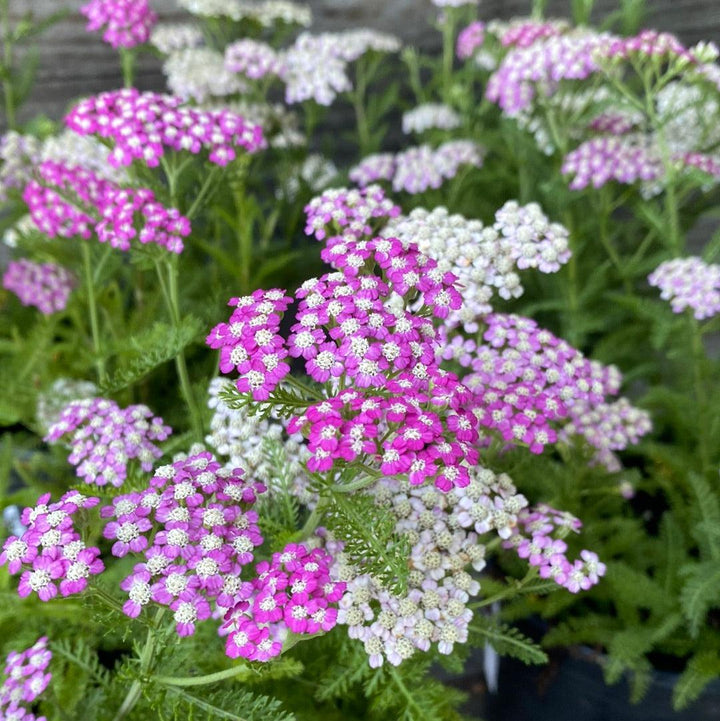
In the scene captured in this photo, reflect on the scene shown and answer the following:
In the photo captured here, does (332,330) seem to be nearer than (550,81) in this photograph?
Yes

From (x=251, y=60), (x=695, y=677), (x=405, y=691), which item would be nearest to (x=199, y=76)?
(x=251, y=60)

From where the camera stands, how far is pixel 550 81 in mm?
1641

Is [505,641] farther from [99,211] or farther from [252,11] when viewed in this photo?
[252,11]

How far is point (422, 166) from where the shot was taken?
1.67 metres

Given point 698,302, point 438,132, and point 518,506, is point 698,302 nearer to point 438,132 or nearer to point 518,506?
point 518,506

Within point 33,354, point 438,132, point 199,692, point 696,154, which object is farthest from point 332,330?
point 438,132

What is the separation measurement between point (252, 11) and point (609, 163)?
34.5 inches

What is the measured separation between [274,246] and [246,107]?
309 millimetres

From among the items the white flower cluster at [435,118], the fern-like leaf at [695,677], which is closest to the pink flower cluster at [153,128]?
the white flower cluster at [435,118]

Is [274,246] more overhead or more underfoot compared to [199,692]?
more overhead

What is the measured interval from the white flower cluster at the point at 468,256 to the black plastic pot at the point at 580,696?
666mm

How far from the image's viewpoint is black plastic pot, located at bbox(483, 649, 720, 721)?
1246 mm

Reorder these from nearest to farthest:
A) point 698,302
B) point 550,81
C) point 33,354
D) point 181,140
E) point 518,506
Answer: point 518,506 → point 181,140 → point 698,302 → point 33,354 → point 550,81

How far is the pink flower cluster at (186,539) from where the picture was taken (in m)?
0.72
